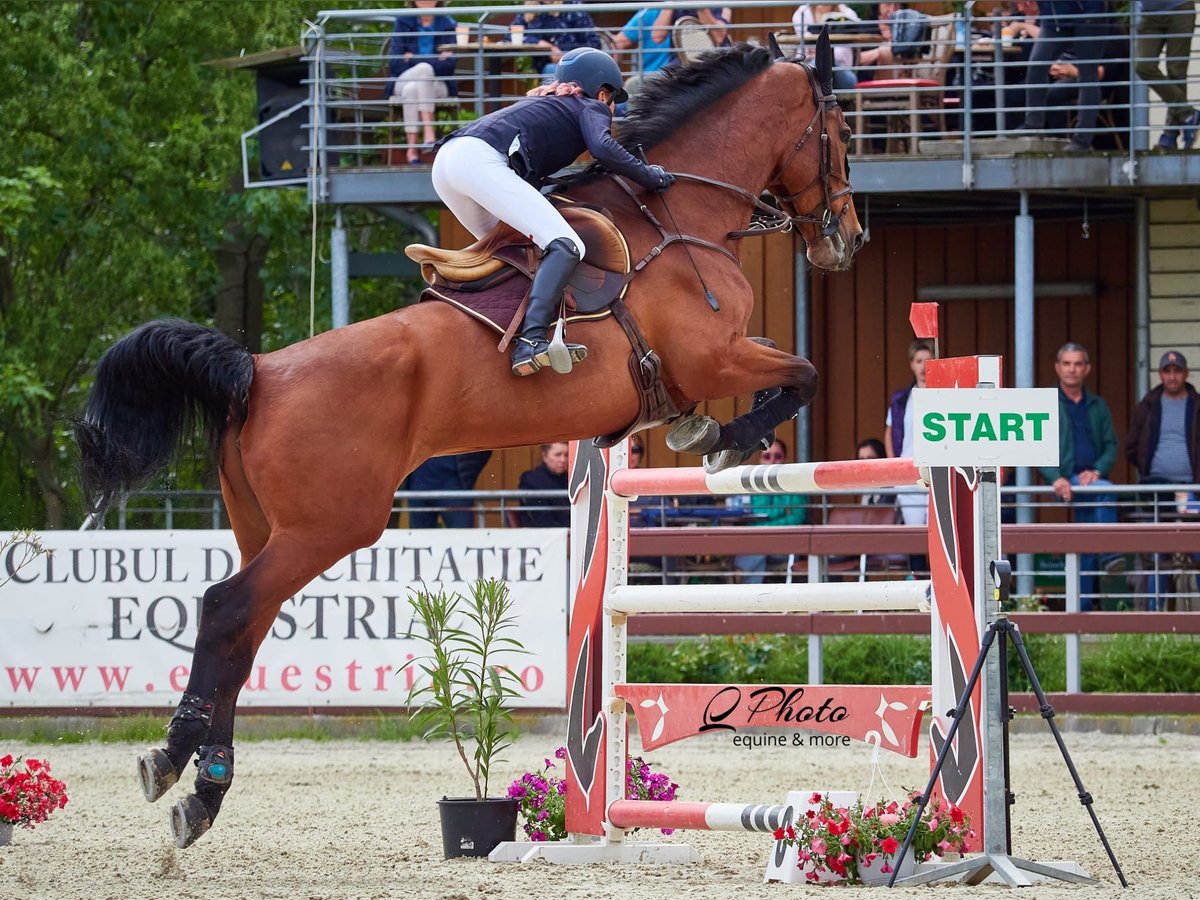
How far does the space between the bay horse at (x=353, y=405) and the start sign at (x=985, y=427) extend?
0.81 meters

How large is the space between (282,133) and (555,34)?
2656mm

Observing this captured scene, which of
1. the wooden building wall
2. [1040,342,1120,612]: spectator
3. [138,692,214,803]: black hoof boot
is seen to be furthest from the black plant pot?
the wooden building wall

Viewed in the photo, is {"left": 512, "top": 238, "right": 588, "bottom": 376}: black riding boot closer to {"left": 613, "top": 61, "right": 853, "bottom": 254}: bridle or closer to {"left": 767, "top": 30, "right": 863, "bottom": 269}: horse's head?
{"left": 613, "top": 61, "right": 853, "bottom": 254}: bridle

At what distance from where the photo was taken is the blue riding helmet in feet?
19.2

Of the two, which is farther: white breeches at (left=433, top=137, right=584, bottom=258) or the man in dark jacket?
the man in dark jacket

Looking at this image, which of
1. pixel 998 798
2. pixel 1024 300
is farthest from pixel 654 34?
pixel 998 798

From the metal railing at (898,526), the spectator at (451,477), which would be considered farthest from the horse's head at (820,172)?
the spectator at (451,477)

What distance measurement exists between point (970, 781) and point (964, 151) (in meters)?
8.00

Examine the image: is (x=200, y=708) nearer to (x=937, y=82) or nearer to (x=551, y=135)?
(x=551, y=135)

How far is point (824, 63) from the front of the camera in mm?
6441

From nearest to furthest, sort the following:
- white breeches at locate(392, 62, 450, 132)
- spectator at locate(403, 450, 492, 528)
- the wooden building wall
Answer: spectator at locate(403, 450, 492, 528) < white breeches at locate(392, 62, 450, 132) < the wooden building wall

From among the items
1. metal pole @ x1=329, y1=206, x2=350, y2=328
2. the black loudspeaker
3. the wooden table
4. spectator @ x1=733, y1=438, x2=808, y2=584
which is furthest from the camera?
the black loudspeaker

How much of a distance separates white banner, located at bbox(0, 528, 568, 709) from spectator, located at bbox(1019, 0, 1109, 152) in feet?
16.7

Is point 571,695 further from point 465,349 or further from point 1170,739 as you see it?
point 1170,739
